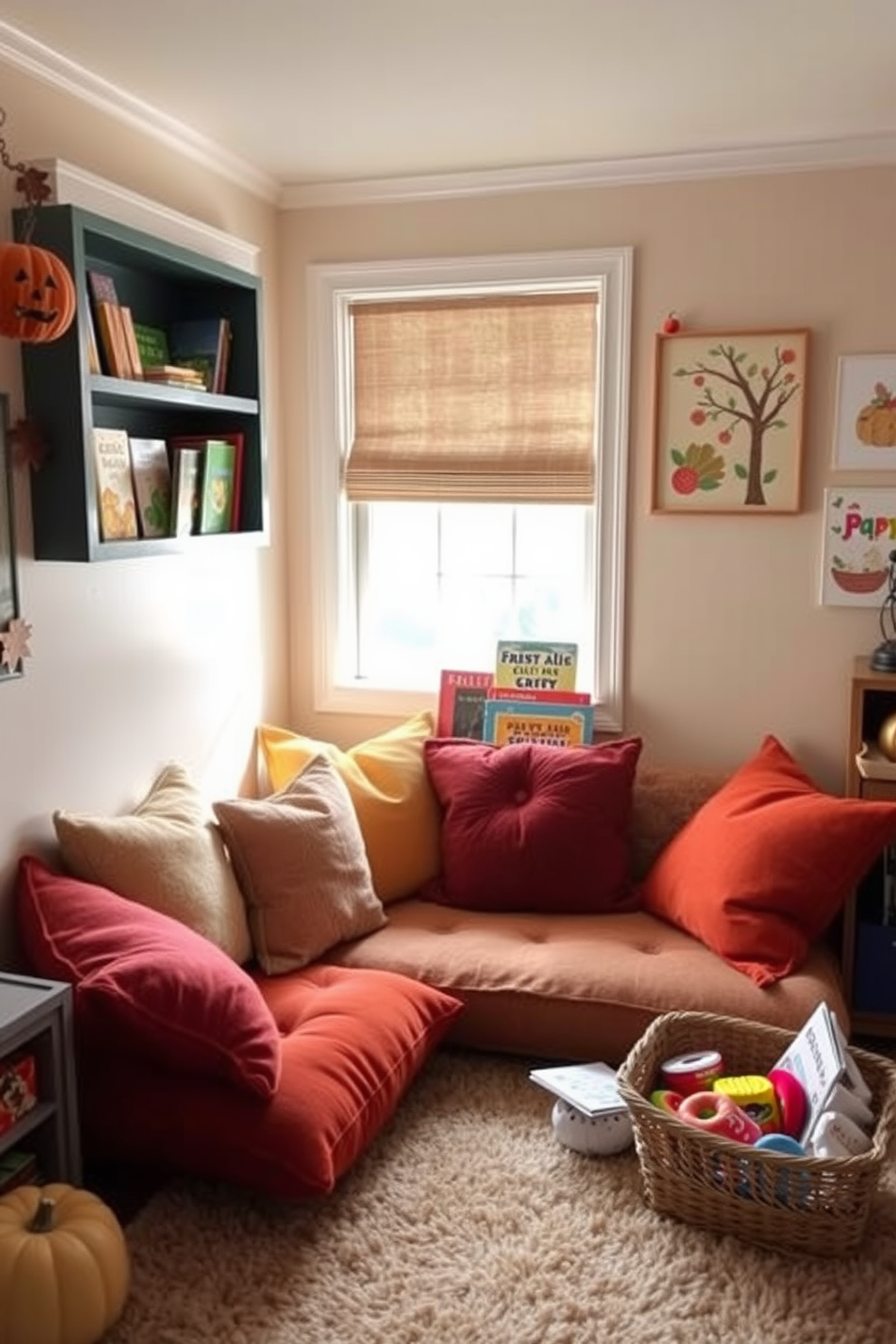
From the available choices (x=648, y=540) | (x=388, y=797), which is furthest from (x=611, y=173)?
(x=388, y=797)

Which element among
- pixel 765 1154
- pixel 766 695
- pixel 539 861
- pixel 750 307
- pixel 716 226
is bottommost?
pixel 765 1154

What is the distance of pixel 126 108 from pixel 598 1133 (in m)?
2.49

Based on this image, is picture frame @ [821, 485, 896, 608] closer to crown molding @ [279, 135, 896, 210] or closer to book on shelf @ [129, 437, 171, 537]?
crown molding @ [279, 135, 896, 210]

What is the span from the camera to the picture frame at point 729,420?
3033 mm

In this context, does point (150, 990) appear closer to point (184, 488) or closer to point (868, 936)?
point (184, 488)

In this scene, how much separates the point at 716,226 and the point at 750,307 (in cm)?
24

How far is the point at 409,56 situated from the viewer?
2357 millimetres

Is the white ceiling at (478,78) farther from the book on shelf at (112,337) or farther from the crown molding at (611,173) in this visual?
the book on shelf at (112,337)

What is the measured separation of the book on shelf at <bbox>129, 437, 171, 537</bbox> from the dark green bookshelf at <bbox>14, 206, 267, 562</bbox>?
0.16 ft

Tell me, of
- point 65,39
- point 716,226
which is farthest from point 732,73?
point 65,39

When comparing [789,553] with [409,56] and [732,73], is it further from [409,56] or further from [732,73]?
Result: [409,56]

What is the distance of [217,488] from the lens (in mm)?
2871

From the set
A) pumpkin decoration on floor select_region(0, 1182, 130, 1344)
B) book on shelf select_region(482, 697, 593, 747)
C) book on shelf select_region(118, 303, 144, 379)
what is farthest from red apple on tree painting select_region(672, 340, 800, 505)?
pumpkin decoration on floor select_region(0, 1182, 130, 1344)

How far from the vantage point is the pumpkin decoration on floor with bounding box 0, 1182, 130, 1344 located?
169 cm
